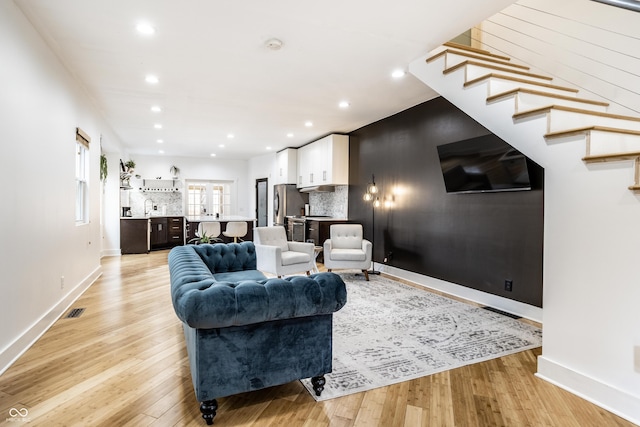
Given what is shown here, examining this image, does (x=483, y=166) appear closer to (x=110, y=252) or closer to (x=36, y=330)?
(x=36, y=330)

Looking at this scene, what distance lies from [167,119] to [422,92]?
14.2 feet

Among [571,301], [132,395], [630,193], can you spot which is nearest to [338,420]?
[132,395]

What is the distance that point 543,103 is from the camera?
2.82 meters

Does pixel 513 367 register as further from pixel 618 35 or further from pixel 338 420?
pixel 618 35

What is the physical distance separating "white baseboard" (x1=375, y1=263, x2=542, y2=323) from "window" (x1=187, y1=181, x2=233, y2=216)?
6982 mm

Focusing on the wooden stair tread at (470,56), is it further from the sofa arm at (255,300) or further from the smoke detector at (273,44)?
the sofa arm at (255,300)

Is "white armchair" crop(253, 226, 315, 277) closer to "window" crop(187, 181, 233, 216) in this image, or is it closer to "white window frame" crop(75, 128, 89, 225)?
"white window frame" crop(75, 128, 89, 225)

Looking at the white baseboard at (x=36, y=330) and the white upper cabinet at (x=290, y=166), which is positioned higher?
the white upper cabinet at (x=290, y=166)

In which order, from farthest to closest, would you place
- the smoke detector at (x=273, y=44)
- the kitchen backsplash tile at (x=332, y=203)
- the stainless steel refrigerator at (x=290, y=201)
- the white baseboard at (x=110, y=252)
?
1. the stainless steel refrigerator at (x=290, y=201)
2. the white baseboard at (x=110, y=252)
3. the kitchen backsplash tile at (x=332, y=203)
4. the smoke detector at (x=273, y=44)

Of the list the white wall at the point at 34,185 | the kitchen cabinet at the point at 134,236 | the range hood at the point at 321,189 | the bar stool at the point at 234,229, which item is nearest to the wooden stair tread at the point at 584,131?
the white wall at the point at 34,185

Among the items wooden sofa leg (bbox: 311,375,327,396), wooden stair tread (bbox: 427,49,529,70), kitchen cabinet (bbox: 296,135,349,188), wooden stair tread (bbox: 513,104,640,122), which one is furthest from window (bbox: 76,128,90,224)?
wooden stair tread (bbox: 513,104,640,122)

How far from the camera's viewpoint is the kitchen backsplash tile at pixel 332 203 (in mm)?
7301

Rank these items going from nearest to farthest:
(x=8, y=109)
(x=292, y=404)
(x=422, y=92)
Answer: (x=292, y=404) → (x=8, y=109) → (x=422, y=92)

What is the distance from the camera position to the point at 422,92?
15.4ft
